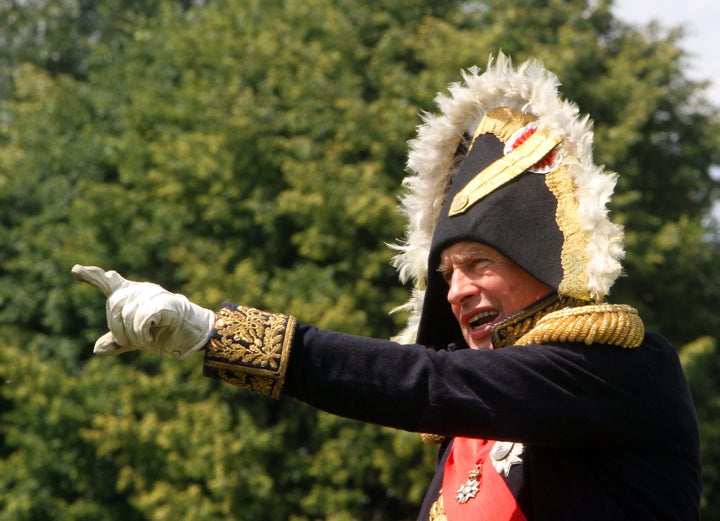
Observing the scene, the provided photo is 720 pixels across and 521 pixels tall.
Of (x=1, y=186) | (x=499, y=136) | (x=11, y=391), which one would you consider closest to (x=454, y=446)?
(x=499, y=136)

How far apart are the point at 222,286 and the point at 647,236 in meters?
5.32

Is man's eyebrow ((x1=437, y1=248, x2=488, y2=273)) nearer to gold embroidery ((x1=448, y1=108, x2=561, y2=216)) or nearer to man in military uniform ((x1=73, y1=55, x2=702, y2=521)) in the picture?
man in military uniform ((x1=73, y1=55, x2=702, y2=521))

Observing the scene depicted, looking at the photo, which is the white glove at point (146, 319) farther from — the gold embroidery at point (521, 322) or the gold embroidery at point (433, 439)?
the gold embroidery at point (433, 439)

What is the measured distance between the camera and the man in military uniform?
311 centimetres

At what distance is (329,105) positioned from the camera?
15273 mm

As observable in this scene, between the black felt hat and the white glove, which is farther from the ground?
the black felt hat

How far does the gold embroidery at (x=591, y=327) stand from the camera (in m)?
3.31

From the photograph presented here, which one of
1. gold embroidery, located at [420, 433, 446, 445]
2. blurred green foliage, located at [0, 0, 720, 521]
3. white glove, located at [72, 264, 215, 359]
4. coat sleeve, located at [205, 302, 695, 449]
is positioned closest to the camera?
white glove, located at [72, 264, 215, 359]

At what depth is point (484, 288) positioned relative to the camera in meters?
3.72

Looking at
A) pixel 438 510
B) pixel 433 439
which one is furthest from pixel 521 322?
pixel 433 439

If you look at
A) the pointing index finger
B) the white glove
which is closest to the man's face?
the white glove

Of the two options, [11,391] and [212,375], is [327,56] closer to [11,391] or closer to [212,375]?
[11,391]

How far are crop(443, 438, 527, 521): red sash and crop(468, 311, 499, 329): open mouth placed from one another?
0.39 m

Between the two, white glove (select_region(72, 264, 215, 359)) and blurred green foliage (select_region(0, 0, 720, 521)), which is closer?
white glove (select_region(72, 264, 215, 359))
